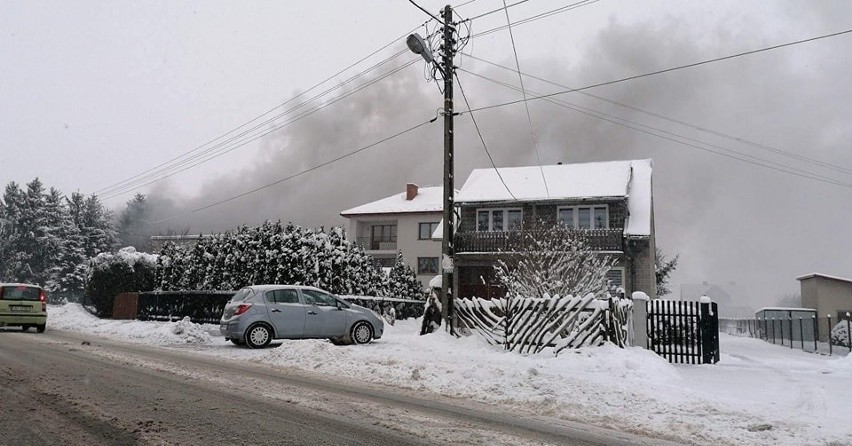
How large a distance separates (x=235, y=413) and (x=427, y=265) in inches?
1709

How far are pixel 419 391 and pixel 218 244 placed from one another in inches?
699

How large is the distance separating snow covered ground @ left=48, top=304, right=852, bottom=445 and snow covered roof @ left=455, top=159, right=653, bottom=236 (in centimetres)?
1614

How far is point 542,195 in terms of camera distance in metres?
31.6

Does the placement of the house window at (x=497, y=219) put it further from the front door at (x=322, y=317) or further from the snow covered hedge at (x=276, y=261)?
the front door at (x=322, y=317)

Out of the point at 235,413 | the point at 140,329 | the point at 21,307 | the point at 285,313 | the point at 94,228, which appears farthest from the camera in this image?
the point at 94,228

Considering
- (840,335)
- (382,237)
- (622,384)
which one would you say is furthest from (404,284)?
(622,384)

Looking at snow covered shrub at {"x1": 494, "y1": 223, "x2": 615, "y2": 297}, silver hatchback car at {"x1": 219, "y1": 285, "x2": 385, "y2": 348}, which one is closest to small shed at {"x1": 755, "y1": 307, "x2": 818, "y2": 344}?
snow covered shrub at {"x1": 494, "y1": 223, "x2": 615, "y2": 297}

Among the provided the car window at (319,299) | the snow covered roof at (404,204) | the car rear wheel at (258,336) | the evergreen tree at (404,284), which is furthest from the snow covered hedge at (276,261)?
the snow covered roof at (404,204)

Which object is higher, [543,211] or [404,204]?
[404,204]

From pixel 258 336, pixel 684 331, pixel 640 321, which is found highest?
pixel 640 321

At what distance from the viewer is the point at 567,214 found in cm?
3128

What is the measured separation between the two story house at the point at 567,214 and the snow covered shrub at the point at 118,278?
1548cm

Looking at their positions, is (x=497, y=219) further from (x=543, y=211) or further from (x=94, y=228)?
(x=94, y=228)

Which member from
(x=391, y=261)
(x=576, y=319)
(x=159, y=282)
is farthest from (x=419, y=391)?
(x=391, y=261)
